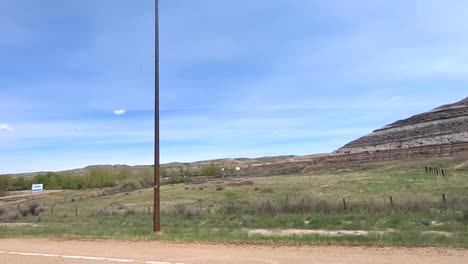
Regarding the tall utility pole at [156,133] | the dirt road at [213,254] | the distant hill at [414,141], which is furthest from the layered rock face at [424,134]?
the dirt road at [213,254]

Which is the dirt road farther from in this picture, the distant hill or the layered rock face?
the layered rock face

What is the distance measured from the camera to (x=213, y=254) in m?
11.7

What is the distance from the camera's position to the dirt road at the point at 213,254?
10.3 metres

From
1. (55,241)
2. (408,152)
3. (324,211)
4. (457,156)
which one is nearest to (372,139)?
(408,152)

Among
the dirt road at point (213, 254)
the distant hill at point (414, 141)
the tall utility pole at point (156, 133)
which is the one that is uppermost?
the distant hill at point (414, 141)

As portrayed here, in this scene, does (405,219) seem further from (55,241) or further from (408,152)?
(408,152)

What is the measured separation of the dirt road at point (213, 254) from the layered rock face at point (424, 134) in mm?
90814

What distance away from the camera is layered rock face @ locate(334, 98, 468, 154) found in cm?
10191

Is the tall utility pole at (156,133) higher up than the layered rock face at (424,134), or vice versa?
the layered rock face at (424,134)

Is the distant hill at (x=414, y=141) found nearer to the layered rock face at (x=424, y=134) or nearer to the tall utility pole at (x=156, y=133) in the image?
the layered rock face at (x=424, y=134)

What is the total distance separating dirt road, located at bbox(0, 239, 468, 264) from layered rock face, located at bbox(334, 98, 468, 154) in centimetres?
9081

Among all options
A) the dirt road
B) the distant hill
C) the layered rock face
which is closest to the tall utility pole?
the dirt road

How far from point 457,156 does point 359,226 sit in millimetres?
73989

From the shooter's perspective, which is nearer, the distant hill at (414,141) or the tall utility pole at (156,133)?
the tall utility pole at (156,133)
